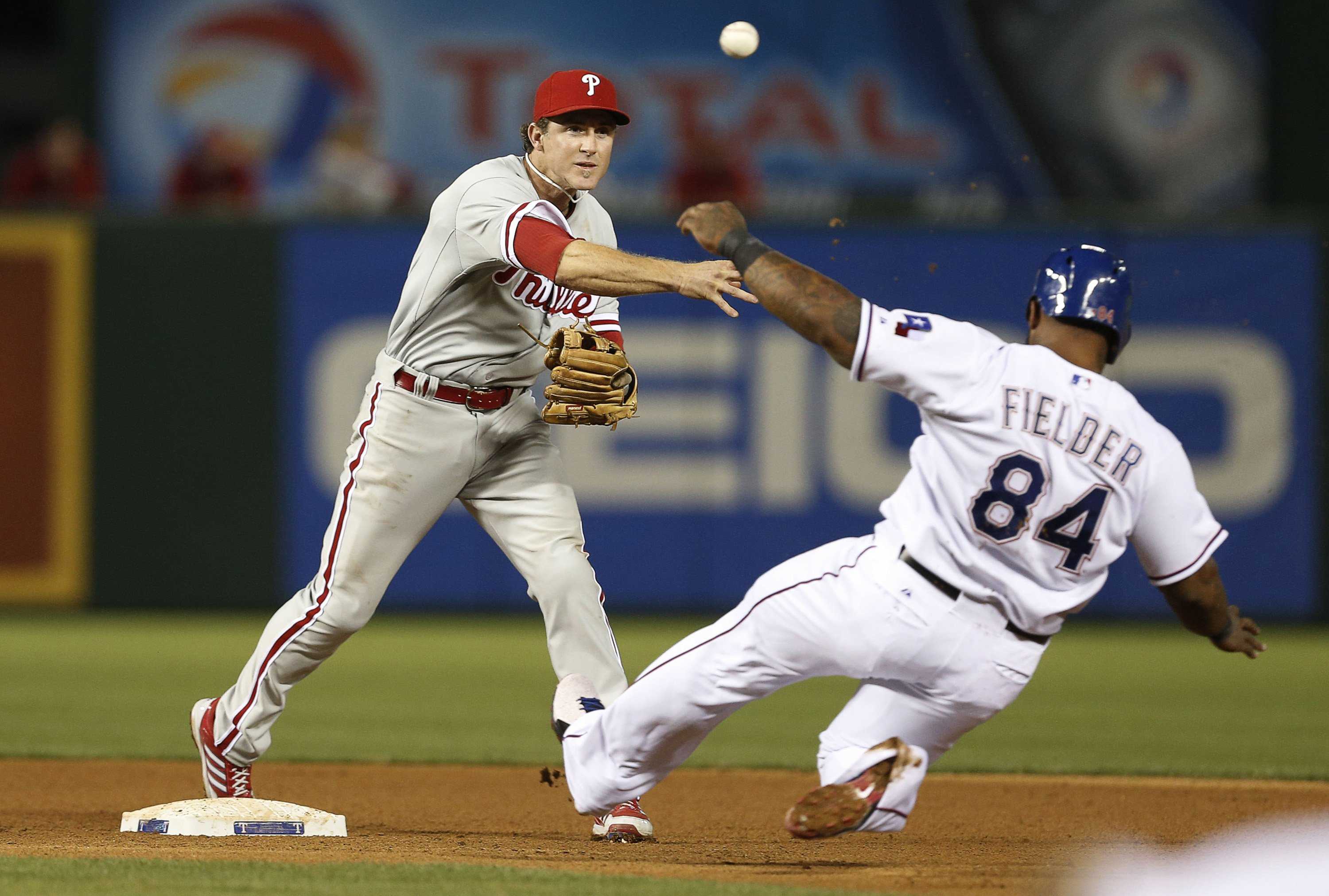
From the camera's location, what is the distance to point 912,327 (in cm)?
381

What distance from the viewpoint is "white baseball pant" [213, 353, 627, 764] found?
16.3 feet

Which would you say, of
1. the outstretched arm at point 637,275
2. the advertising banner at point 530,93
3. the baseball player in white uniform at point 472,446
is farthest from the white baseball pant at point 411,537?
the advertising banner at point 530,93

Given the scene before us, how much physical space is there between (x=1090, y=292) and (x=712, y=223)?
87 centimetres

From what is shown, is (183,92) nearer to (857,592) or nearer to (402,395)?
(402,395)

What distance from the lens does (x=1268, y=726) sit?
299 inches

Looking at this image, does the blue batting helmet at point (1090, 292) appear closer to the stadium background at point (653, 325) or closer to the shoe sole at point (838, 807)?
the shoe sole at point (838, 807)

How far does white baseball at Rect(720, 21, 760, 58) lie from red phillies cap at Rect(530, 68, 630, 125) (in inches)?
15.2

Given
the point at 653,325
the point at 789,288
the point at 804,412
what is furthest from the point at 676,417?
the point at 789,288

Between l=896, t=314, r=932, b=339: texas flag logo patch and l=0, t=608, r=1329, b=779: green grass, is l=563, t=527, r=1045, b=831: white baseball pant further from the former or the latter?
l=0, t=608, r=1329, b=779: green grass

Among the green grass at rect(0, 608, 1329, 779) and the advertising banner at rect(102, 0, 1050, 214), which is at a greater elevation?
the advertising banner at rect(102, 0, 1050, 214)

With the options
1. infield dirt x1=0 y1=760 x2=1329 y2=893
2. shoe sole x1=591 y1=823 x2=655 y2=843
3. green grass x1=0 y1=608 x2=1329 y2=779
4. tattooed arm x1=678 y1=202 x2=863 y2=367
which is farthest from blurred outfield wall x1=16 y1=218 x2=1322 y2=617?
tattooed arm x1=678 y1=202 x2=863 y2=367

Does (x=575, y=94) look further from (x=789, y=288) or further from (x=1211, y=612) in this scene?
(x=1211, y=612)

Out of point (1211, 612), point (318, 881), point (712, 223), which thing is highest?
point (712, 223)

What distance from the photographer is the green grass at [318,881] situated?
3.83m
